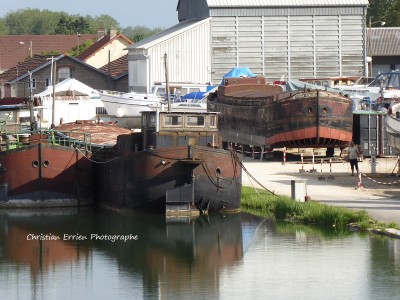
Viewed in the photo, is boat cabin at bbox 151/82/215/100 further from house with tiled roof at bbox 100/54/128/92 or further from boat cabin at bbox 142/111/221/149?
boat cabin at bbox 142/111/221/149

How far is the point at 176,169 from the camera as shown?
35875 mm

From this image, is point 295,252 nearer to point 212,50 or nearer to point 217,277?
point 217,277

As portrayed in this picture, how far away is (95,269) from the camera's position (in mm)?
29141

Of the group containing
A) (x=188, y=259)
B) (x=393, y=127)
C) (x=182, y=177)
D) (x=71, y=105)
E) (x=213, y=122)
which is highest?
(x=71, y=105)

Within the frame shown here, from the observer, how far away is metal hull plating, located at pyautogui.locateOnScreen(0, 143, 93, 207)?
39625mm

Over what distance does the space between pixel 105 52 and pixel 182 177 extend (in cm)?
6646

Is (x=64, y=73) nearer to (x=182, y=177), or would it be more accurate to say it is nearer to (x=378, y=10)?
(x=378, y=10)

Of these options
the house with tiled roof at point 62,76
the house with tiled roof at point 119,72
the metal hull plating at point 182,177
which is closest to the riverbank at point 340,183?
the metal hull plating at point 182,177

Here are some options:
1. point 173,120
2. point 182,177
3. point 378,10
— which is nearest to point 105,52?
point 378,10

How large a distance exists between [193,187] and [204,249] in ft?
12.9

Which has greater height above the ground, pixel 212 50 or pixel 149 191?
pixel 212 50

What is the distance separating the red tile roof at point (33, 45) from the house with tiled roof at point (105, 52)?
2009 centimetres

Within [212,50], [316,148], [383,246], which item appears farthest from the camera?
[212,50]

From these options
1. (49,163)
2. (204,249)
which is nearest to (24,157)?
(49,163)
